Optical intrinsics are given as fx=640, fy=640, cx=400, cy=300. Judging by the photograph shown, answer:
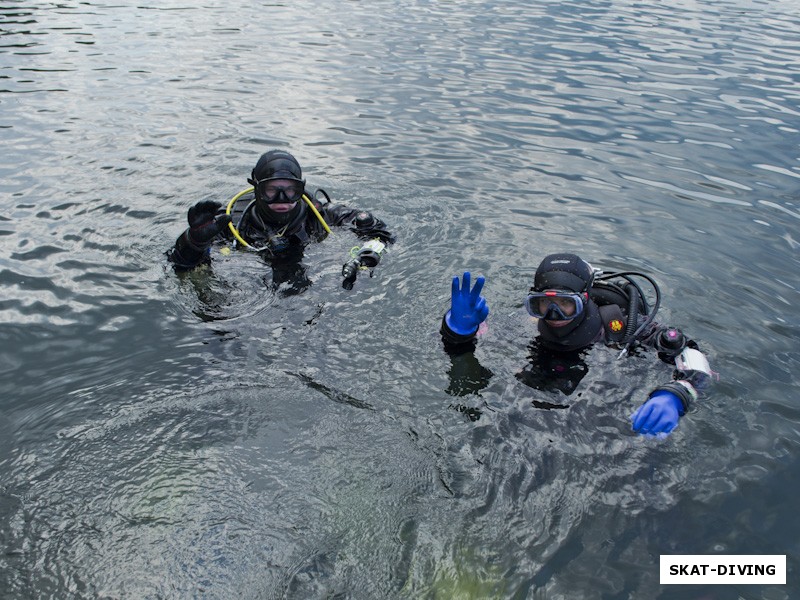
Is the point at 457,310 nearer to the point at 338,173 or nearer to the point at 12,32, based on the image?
the point at 338,173

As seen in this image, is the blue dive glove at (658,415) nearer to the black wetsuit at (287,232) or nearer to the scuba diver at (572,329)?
the scuba diver at (572,329)

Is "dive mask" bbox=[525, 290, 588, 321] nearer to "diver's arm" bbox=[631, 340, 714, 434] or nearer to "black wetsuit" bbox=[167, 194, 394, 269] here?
"diver's arm" bbox=[631, 340, 714, 434]

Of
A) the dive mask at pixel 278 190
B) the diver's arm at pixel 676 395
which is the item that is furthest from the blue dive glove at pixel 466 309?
the dive mask at pixel 278 190

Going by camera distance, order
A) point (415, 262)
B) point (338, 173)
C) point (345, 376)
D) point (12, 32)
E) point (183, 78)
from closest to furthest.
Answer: point (345, 376), point (415, 262), point (338, 173), point (183, 78), point (12, 32)

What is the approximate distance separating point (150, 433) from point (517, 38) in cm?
1523

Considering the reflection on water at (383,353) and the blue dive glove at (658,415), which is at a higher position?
the blue dive glove at (658,415)

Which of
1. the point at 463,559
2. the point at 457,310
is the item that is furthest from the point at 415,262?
the point at 463,559

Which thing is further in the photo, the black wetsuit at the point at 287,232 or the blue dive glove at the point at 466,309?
the black wetsuit at the point at 287,232

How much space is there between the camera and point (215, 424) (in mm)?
4418

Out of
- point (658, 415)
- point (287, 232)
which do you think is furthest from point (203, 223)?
point (658, 415)

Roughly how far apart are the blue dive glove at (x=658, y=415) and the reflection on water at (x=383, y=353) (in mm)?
149

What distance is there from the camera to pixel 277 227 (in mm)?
6883

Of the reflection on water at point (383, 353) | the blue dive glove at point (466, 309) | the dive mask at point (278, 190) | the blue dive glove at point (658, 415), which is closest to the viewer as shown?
the reflection on water at point (383, 353)

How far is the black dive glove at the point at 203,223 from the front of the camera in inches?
240
